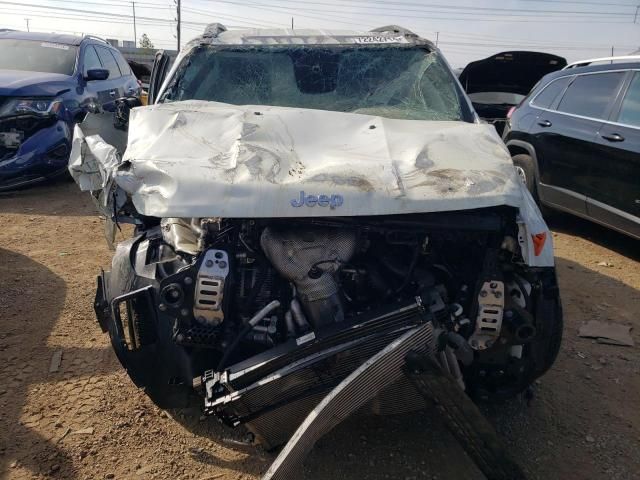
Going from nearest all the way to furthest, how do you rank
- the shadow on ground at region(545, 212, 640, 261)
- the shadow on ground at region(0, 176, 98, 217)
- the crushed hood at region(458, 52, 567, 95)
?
the shadow on ground at region(545, 212, 640, 261), the shadow on ground at region(0, 176, 98, 217), the crushed hood at region(458, 52, 567, 95)

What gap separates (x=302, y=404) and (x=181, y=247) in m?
0.87

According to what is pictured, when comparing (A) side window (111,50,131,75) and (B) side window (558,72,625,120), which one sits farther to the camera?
(A) side window (111,50,131,75)

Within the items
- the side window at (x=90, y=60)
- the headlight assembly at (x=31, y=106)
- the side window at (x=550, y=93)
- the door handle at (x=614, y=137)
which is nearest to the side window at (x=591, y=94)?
the side window at (x=550, y=93)

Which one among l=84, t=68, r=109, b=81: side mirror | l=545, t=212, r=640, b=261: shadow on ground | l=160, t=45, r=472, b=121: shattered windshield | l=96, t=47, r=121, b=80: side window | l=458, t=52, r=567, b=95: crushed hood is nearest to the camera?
l=160, t=45, r=472, b=121: shattered windshield

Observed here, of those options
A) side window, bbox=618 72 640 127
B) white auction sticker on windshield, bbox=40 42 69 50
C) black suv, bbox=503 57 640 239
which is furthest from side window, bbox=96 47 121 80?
side window, bbox=618 72 640 127

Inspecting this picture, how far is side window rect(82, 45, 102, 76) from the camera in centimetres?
776

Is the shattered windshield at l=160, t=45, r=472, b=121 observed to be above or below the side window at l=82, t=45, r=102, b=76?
above

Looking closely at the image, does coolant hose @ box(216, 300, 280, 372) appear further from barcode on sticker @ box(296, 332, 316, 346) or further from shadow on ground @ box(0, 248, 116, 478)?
shadow on ground @ box(0, 248, 116, 478)

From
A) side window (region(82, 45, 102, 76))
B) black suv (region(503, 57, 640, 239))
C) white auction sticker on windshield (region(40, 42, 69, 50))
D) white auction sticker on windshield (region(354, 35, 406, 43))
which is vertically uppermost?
white auction sticker on windshield (region(354, 35, 406, 43))

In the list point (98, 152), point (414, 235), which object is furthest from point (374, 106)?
point (98, 152)

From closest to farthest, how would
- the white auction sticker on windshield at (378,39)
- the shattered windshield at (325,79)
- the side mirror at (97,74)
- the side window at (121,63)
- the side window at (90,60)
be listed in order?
the shattered windshield at (325,79), the white auction sticker on windshield at (378,39), the side mirror at (97,74), the side window at (90,60), the side window at (121,63)

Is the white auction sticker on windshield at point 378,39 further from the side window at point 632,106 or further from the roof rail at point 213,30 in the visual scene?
the side window at point 632,106

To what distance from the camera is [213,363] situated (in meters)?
2.53

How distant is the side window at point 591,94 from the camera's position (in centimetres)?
532
